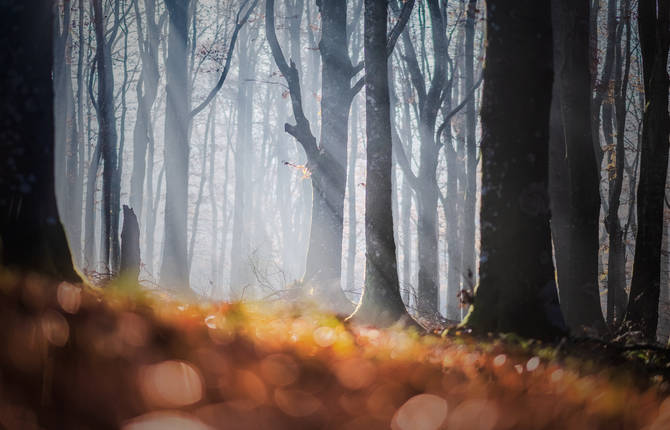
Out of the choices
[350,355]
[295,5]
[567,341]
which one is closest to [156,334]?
[350,355]

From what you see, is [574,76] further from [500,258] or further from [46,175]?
[46,175]

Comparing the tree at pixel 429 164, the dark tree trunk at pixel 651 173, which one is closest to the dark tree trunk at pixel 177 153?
the tree at pixel 429 164

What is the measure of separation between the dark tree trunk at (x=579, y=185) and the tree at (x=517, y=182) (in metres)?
3.22

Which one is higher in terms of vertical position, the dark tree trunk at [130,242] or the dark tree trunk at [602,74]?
the dark tree trunk at [602,74]

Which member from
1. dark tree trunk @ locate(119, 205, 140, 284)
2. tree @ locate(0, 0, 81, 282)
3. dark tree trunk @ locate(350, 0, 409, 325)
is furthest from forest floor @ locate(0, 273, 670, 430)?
dark tree trunk @ locate(119, 205, 140, 284)

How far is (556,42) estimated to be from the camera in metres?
8.94

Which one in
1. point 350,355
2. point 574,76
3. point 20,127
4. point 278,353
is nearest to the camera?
point 278,353

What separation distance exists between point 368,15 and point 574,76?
4.11m

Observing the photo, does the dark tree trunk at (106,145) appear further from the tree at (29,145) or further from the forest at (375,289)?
the tree at (29,145)

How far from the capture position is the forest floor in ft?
3.27

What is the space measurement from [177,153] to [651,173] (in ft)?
35.4

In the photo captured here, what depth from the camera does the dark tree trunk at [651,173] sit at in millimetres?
6098

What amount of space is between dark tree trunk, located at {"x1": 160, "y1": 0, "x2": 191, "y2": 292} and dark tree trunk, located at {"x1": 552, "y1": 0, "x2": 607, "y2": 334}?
30.2ft

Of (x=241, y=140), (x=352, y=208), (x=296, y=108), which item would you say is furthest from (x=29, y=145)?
(x=241, y=140)
